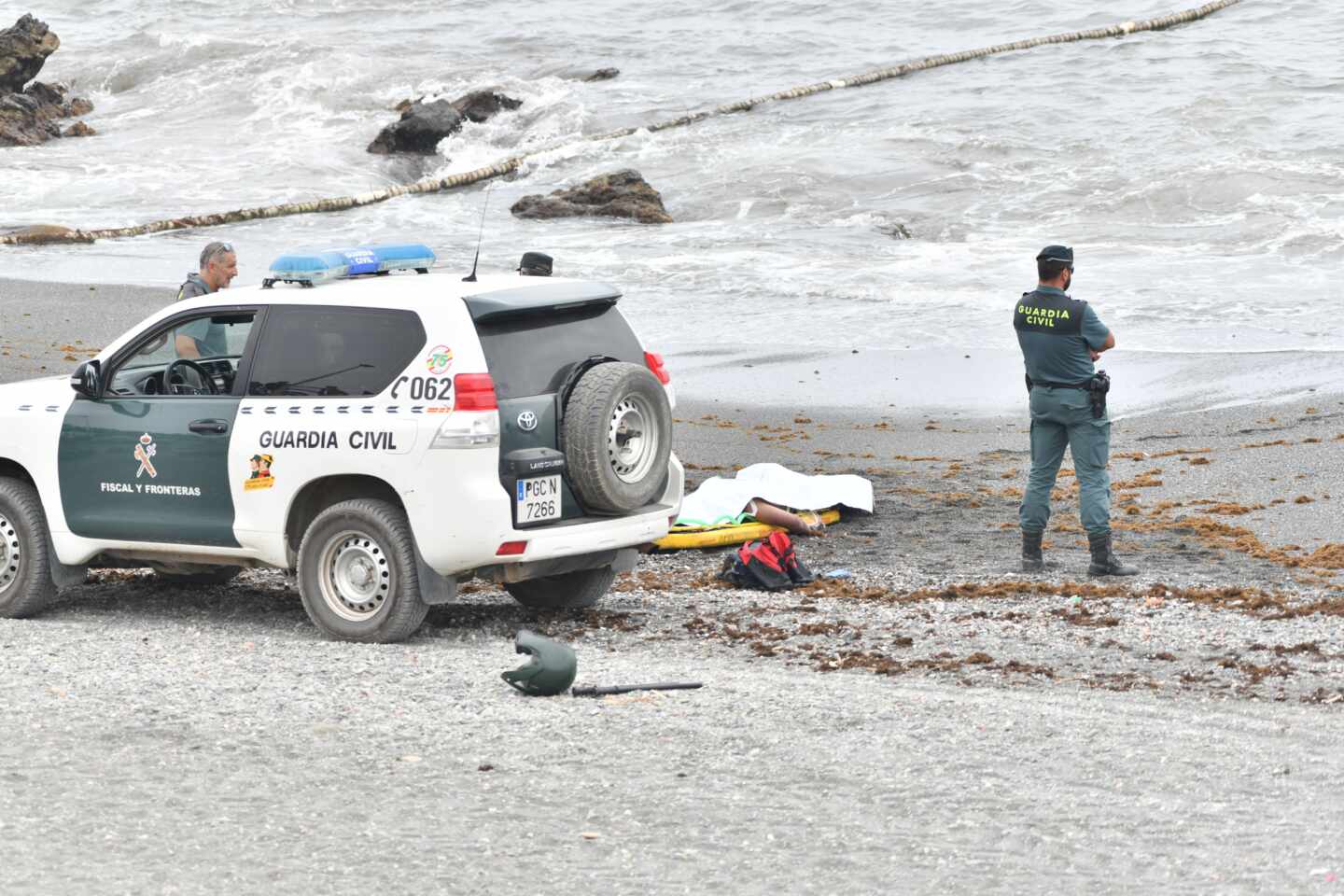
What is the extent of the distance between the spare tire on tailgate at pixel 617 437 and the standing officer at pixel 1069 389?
263 centimetres

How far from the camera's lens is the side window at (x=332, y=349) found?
26.3 feet

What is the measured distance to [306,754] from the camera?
6.22m

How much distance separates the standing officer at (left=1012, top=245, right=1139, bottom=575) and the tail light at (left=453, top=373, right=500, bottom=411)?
3.66 meters

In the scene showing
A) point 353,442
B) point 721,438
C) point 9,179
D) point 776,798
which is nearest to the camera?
point 776,798

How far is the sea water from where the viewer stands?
24.4 m

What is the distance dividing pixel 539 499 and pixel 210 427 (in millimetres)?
1630

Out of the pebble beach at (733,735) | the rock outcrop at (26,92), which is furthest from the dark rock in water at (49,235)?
the pebble beach at (733,735)

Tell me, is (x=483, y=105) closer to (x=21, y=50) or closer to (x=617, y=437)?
(x=21, y=50)

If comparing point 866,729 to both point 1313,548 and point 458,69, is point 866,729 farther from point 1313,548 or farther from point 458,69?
point 458,69

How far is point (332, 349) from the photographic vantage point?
826cm

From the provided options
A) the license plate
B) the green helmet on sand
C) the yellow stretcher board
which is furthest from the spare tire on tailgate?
the yellow stretcher board

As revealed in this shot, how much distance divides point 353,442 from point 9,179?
1314 inches

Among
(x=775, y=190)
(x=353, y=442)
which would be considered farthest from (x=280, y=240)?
(x=353, y=442)

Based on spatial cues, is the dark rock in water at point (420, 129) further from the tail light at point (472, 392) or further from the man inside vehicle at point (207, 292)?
the tail light at point (472, 392)
